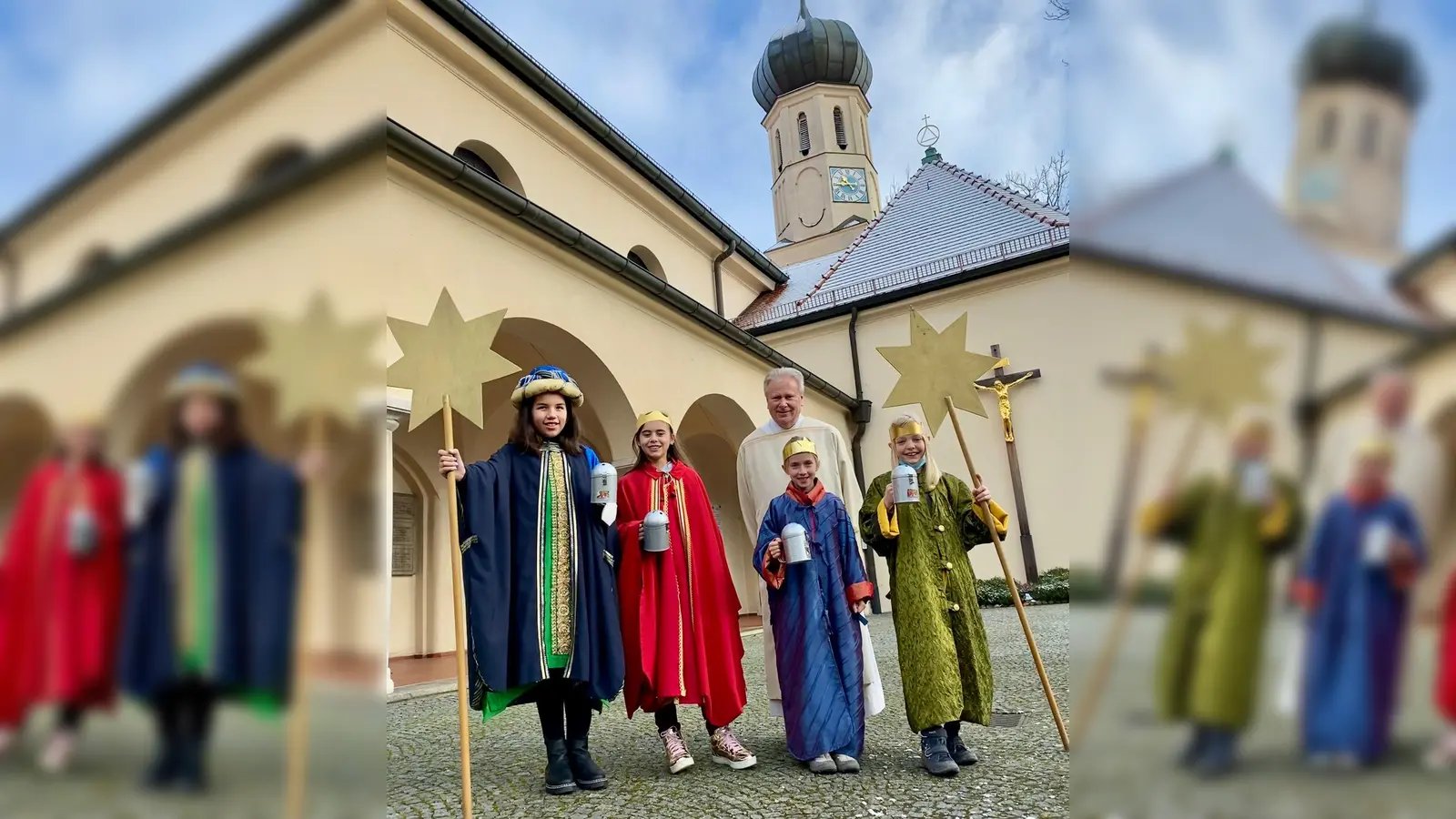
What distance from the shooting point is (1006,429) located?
1304 cm

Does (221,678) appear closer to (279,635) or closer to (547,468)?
(279,635)

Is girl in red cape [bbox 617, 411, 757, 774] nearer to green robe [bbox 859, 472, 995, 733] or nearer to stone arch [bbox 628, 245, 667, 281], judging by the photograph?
green robe [bbox 859, 472, 995, 733]

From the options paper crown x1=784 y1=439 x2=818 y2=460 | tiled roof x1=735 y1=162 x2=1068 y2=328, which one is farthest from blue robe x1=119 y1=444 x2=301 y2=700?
tiled roof x1=735 y1=162 x2=1068 y2=328

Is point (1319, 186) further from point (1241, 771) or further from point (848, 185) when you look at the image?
point (848, 185)

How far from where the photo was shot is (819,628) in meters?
3.43

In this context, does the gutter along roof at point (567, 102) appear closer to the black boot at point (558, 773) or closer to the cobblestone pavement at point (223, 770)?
the black boot at point (558, 773)

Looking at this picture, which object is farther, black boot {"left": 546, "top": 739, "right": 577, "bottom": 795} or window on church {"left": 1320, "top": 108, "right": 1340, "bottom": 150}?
black boot {"left": 546, "top": 739, "right": 577, "bottom": 795}

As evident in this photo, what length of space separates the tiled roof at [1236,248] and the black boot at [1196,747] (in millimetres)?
311

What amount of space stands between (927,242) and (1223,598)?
638 inches

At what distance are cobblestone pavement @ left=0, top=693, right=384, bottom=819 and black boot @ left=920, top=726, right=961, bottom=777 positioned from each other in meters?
3.00

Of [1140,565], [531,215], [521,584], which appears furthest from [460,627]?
[531,215]

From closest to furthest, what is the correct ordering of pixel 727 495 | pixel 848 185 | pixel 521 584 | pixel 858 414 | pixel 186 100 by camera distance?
pixel 186 100, pixel 521 584, pixel 858 414, pixel 727 495, pixel 848 185

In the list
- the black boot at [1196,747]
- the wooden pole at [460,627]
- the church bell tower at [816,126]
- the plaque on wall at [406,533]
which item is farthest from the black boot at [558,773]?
the church bell tower at [816,126]

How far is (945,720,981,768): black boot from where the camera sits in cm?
331
